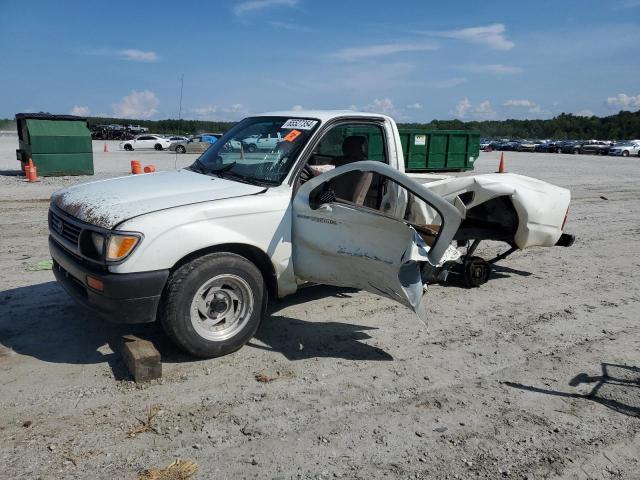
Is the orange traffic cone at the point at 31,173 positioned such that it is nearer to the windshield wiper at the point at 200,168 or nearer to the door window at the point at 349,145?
the windshield wiper at the point at 200,168

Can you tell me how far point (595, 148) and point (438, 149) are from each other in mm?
32417

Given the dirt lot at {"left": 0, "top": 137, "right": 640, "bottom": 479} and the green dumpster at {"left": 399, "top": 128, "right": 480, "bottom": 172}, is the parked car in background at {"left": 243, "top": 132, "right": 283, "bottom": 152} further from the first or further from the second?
the green dumpster at {"left": 399, "top": 128, "right": 480, "bottom": 172}

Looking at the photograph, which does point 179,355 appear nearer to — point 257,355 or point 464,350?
point 257,355

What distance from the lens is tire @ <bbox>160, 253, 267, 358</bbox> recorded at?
3885mm

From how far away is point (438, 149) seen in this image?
879 inches

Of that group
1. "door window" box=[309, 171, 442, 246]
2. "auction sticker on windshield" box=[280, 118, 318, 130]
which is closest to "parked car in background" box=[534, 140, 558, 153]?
"door window" box=[309, 171, 442, 246]

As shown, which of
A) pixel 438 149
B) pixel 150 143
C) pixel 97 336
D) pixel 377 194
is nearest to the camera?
pixel 97 336

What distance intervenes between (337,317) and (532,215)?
2.59m

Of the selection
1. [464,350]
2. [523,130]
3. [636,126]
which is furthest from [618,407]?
[523,130]

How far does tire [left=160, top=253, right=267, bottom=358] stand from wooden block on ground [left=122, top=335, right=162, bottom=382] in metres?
0.21

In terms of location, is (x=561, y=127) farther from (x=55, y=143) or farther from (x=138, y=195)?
(x=138, y=195)

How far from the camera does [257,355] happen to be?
14.3 feet

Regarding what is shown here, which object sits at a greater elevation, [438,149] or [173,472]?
[438,149]

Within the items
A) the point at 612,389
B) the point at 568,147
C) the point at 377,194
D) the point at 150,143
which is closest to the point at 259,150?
the point at 377,194
